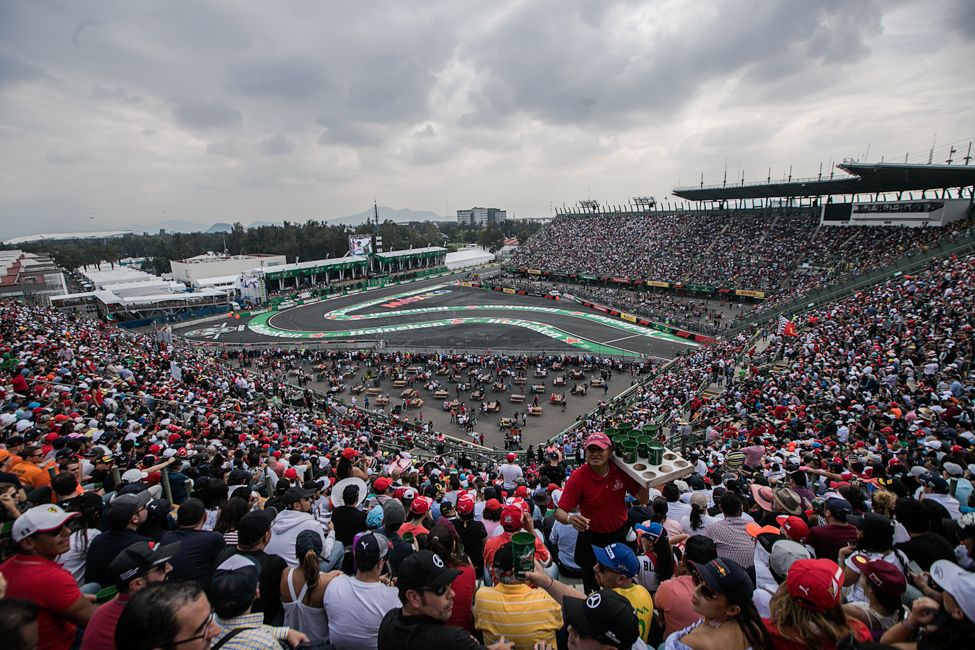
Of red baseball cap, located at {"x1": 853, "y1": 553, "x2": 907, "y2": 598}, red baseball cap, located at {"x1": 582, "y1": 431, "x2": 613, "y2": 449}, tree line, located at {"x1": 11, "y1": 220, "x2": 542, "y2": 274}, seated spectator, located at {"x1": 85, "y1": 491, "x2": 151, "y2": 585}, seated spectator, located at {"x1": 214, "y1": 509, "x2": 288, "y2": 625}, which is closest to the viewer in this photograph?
red baseball cap, located at {"x1": 853, "y1": 553, "x2": 907, "y2": 598}

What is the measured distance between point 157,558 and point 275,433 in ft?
38.3

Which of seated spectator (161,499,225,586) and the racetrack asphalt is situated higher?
seated spectator (161,499,225,586)

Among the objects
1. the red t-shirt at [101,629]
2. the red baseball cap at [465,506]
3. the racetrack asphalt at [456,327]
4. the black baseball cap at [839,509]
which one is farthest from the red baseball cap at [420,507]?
the racetrack asphalt at [456,327]

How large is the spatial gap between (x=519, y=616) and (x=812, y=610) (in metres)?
1.68

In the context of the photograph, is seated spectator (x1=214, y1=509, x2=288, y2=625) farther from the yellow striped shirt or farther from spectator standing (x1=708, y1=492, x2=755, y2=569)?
spectator standing (x1=708, y1=492, x2=755, y2=569)

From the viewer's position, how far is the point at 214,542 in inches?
162

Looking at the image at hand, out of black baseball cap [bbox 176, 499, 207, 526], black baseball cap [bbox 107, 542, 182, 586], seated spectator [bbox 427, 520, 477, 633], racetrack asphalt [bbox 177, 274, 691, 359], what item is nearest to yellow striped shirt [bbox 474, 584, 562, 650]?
seated spectator [bbox 427, 520, 477, 633]

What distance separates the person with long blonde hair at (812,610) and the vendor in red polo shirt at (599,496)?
5.62 feet

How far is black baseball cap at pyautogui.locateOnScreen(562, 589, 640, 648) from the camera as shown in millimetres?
2541

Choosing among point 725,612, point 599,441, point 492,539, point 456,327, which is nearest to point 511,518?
point 492,539

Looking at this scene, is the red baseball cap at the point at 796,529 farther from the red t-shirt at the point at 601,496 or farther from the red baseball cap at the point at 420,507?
the red baseball cap at the point at 420,507

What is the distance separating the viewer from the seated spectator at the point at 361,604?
3320 mm

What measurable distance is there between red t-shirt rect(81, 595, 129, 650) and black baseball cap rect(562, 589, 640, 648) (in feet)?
9.48

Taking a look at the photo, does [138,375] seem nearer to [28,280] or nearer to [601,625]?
[601,625]
